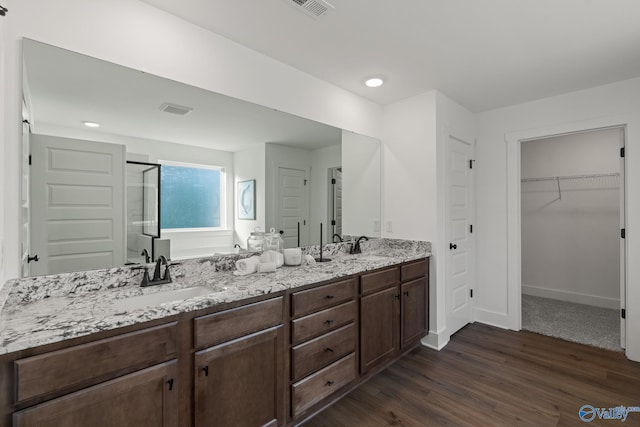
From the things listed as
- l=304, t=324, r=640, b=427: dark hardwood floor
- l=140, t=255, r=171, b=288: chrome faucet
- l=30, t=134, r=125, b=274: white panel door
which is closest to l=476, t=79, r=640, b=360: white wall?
l=304, t=324, r=640, b=427: dark hardwood floor

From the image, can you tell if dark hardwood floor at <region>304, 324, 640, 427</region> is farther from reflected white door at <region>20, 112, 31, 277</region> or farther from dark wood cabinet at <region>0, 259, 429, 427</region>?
reflected white door at <region>20, 112, 31, 277</region>

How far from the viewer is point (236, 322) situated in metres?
1.48

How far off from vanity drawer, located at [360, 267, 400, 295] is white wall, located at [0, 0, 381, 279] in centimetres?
142

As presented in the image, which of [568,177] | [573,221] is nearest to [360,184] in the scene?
[568,177]

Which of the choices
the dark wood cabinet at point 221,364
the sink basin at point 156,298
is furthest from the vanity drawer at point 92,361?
the sink basin at point 156,298

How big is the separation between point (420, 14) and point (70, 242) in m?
2.31

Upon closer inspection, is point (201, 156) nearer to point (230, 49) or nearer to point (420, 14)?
point (230, 49)

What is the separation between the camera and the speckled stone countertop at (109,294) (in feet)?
3.43

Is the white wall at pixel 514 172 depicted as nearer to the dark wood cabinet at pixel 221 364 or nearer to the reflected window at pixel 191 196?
the dark wood cabinet at pixel 221 364

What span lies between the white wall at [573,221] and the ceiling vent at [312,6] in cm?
401

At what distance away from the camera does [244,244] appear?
2.20 m

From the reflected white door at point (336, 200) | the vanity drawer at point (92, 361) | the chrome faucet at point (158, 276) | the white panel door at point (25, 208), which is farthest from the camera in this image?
the reflected white door at point (336, 200)

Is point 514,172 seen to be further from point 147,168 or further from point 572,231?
point 147,168

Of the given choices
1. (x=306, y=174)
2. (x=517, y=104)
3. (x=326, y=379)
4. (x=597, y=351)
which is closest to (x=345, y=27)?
(x=306, y=174)
